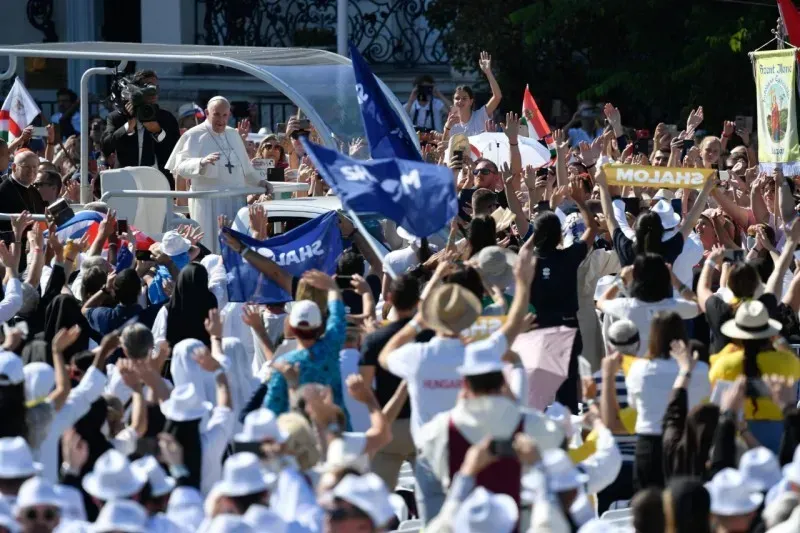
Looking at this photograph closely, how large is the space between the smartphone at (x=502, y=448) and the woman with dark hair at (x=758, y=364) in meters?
1.94

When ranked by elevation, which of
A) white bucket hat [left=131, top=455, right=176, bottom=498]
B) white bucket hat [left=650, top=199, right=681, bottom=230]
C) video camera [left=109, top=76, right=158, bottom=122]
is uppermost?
video camera [left=109, top=76, right=158, bottom=122]

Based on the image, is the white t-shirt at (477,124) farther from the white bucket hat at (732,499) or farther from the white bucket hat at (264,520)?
the white bucket hat at (264,520)

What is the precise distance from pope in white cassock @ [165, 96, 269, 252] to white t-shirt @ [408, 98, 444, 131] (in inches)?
240

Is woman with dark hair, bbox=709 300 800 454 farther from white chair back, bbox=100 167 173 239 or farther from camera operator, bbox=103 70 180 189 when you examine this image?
camera operator, bbox=103 70 180 189

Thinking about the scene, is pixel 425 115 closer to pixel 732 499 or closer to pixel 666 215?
pixel 666 215

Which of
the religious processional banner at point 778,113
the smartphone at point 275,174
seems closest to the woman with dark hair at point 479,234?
the religious processional banner at point 778,113

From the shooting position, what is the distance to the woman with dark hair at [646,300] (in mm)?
9156

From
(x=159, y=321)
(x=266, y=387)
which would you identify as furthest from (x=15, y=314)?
(x=266, y=387)

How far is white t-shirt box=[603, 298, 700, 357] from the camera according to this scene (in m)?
9.33

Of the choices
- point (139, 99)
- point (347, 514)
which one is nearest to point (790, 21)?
point (139, 99)

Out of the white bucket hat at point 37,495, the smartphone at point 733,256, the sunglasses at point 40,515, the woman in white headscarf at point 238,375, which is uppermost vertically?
the smartphone at point 733,256

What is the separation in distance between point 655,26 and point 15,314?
13.4 m

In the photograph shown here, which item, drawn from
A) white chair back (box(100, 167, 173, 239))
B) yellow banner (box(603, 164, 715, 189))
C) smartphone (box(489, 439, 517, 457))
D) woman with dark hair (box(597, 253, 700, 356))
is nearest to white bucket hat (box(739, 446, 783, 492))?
smartphone (box(489, 439, 517, 457))

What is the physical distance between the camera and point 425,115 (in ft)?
63.8
